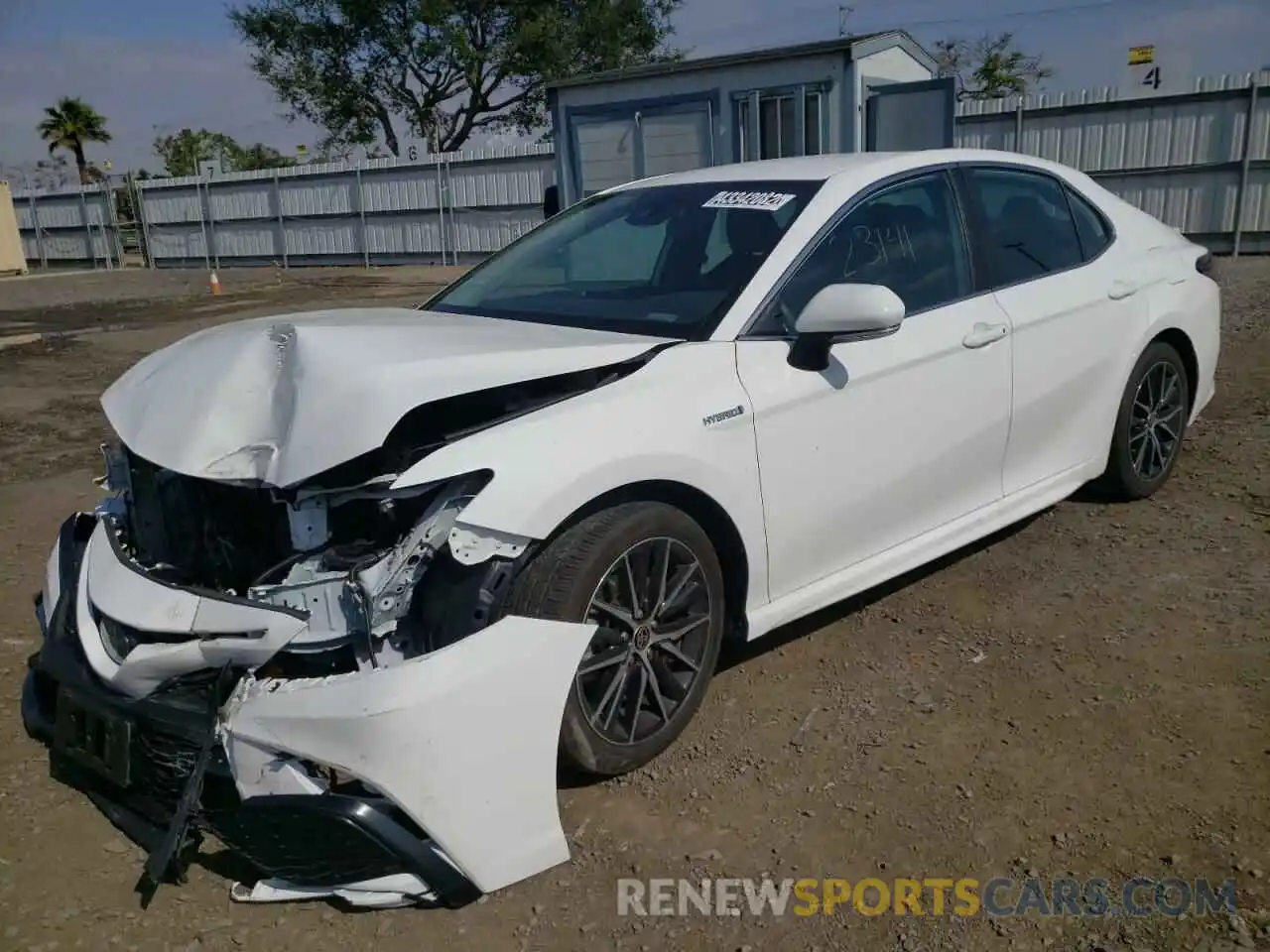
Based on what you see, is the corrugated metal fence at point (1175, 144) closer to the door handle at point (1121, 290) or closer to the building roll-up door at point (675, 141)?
the building roll-up door at point (675, 141)

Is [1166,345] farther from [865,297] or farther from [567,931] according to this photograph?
[567,931]

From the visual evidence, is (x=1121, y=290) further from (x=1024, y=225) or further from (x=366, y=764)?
(x=366, y=764)

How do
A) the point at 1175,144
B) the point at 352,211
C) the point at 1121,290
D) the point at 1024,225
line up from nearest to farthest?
1. the point at 1024,225
2. the point at 1121,290
3. the point at 1175,144
4. the point at 352,211

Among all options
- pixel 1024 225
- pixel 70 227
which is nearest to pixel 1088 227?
pixel 1024 225

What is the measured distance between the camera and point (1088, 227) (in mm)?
4668

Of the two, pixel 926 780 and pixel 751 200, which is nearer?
pixel 926 780

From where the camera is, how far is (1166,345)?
4910 mm

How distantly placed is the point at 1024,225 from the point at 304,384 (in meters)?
2.98

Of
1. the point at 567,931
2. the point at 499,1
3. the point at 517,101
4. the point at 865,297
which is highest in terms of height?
the point at 499,1

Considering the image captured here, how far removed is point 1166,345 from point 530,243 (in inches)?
115

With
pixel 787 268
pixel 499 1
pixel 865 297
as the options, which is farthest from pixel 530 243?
pixel 499 1

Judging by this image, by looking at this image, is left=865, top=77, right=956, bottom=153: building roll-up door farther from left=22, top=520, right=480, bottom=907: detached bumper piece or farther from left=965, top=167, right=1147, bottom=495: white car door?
left=22, top=520, right=480, bottom=907: detached bumper piece

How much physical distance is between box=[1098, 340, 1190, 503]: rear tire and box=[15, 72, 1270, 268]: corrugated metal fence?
39.1 ft

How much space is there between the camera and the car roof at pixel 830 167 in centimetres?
381
